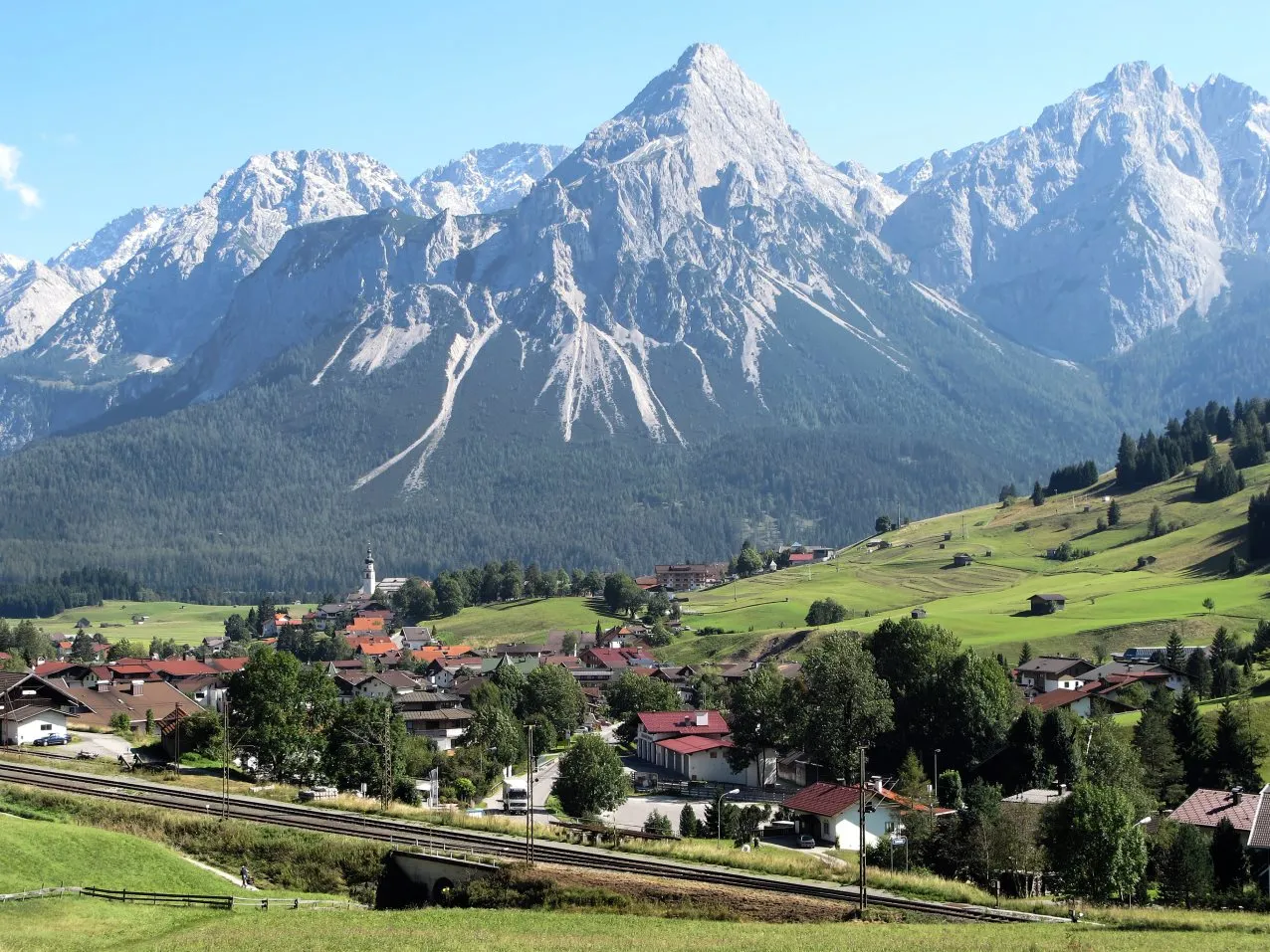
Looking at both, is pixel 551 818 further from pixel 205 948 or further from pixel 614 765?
pixel 205 948

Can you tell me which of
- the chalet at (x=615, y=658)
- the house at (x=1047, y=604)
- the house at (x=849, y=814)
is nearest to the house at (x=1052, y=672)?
the house at (x=1047, y=604)

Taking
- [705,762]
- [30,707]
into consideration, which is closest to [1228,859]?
[705,762]

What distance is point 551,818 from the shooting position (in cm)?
8094

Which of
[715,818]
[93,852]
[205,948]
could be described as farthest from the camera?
[715,818]

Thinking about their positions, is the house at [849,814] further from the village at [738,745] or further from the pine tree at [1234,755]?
the pine tree at [1234,755]

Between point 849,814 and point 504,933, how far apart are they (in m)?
36.5

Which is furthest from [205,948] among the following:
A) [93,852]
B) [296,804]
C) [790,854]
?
[790,854]

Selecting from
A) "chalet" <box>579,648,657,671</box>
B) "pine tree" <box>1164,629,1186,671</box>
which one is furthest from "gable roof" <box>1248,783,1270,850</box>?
"chalet" <box>579,648,657,671</box>

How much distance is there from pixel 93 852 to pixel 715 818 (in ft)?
115

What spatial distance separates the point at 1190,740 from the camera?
85.7 metres

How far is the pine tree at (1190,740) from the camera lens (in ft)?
Result: 276

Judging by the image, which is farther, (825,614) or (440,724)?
(825,614)

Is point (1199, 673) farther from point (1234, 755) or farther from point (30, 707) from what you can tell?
point (30, 707)

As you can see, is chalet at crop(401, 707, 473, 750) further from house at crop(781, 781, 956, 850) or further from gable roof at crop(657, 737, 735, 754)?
house at crop(781, 781, 956, 850)
